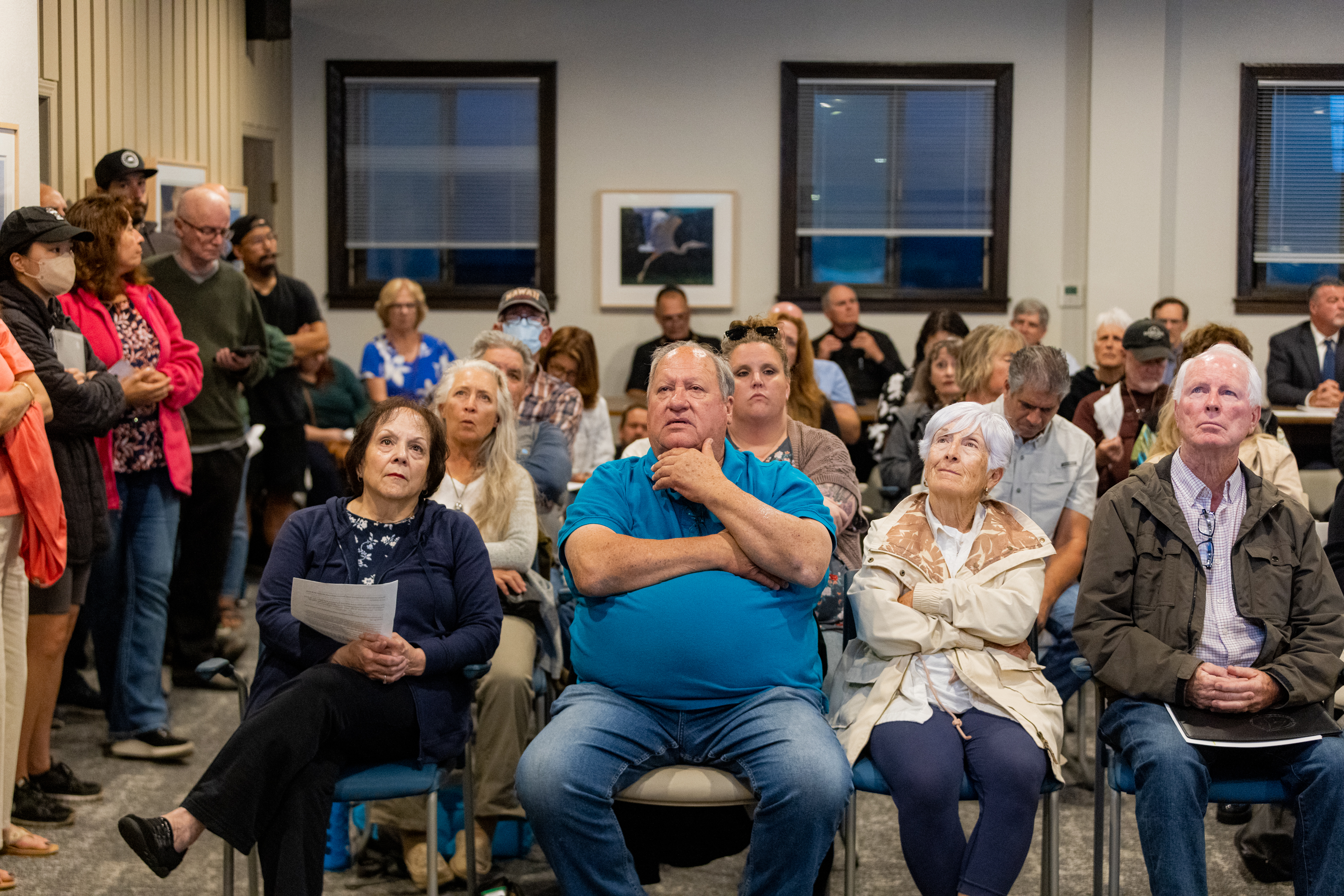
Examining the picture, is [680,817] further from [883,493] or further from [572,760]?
[883,493]

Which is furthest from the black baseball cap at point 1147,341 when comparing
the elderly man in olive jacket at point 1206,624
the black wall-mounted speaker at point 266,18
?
the black wall-mounted speaker at point 266,18

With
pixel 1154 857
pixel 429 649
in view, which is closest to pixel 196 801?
pixel 429 649

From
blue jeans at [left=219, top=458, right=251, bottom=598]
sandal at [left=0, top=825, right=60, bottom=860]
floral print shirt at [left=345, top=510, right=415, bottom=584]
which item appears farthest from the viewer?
blue jeans at [left=219, top=458, right=251, bottom=598]

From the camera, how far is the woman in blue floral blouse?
645cm

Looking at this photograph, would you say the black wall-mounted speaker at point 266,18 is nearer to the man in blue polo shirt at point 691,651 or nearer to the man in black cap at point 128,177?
the man in black cap at point 128,177

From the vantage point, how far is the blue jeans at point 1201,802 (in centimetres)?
257

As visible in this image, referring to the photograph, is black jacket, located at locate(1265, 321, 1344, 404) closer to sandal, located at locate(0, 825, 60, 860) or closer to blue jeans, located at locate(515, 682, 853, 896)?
blue jeans, located at locate(515, 682, 853, 896)

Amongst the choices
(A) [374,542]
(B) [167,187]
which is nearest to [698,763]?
(A) [374,542]

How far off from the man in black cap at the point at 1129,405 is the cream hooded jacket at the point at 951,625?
168cm

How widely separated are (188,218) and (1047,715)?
318 centimetres

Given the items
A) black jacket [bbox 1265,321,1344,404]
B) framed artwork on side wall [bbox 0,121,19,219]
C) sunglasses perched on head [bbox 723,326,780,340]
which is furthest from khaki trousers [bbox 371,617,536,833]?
black jacket [bbox 1265,321,1344,404]

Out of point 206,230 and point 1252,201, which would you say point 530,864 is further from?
point 1252,201

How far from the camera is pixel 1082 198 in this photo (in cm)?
826

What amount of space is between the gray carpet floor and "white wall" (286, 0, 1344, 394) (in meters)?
4.91
